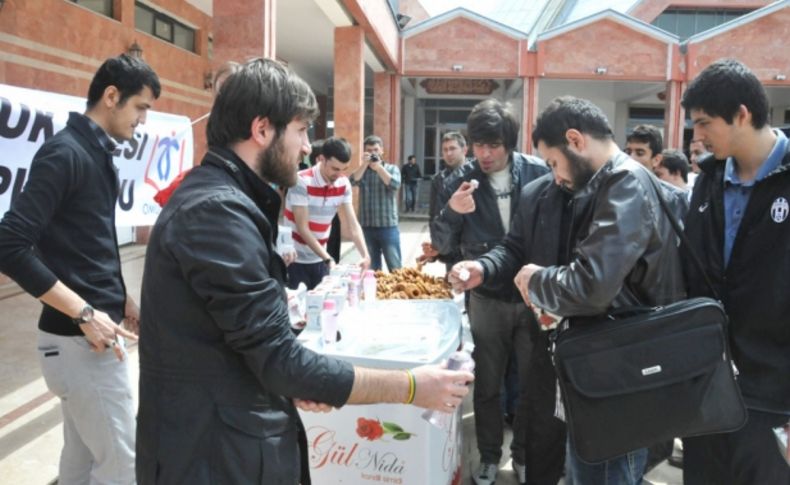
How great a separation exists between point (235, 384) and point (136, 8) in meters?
8.66

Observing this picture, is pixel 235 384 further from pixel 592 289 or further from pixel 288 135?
pixel 592 289

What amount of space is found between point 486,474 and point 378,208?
394cm

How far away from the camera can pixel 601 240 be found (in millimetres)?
1735

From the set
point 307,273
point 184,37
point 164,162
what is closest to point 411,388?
point 307,273

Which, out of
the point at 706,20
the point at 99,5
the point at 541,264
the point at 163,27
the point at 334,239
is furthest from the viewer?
the point at 706,20

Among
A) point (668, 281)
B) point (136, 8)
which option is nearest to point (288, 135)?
point (668, 281)

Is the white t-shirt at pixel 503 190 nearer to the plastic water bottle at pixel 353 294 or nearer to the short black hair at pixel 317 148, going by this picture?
the plastic water bottle at pixel 353 294

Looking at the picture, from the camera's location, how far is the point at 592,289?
1.74 metres

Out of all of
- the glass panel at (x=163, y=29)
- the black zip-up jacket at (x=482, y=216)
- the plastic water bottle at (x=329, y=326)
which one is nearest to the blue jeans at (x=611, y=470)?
the plastic water bottle at (x=329, y=326)

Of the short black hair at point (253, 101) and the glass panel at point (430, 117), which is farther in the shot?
the glass panel at point (430, 117)

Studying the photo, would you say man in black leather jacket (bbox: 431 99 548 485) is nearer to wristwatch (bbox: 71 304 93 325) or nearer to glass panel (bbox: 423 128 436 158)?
wristwatch (bbox: 71 304 93 325)

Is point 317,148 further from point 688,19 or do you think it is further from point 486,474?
point 688,19

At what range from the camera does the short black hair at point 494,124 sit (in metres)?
3.14

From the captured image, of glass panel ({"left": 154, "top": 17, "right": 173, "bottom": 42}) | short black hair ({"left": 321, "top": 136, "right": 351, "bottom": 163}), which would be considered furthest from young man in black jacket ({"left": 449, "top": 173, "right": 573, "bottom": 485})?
glass panel ({"left": 154, "top": 17, "right": 173, "bottom": 42})
